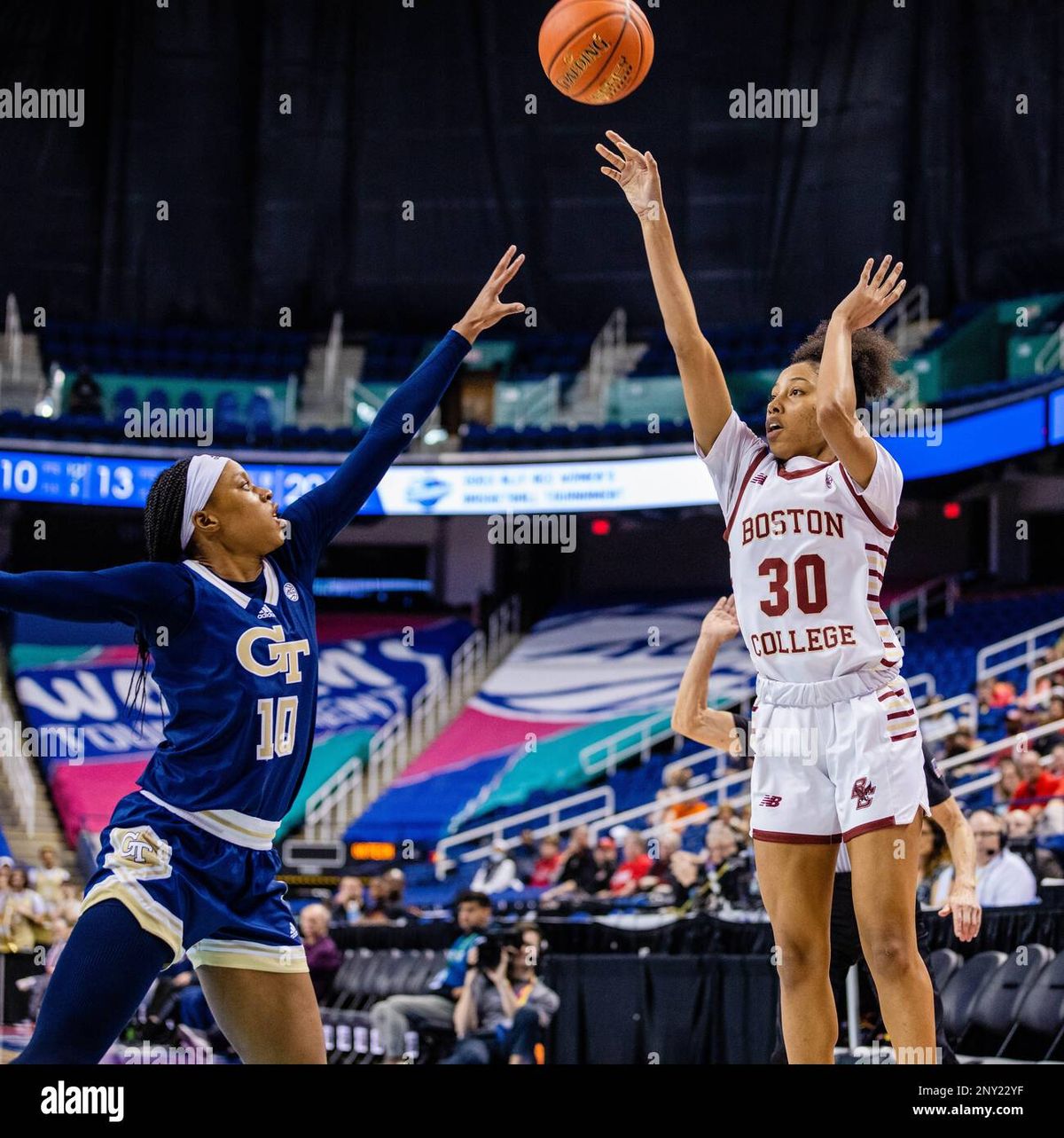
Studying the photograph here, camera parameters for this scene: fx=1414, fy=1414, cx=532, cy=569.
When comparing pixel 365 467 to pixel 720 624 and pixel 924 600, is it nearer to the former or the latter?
pixel 720 624

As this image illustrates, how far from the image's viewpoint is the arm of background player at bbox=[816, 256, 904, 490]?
12.4ft

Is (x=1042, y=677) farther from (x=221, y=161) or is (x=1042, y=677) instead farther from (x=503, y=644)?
(x=221, y=161)

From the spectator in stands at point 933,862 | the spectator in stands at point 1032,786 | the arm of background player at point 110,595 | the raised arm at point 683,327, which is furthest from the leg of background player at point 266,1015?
the spectator in stands at point 1032,786

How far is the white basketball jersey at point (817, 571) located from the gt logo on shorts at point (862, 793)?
306 mm

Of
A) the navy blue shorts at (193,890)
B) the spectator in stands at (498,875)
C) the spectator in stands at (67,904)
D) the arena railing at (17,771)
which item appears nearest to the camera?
the navy blue shorts at (193,890)

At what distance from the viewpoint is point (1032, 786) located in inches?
466

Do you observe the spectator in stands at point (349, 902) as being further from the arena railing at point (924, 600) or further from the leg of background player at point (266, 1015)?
the leg of background player at point (266, 1015)

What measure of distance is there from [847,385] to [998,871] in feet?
20.0

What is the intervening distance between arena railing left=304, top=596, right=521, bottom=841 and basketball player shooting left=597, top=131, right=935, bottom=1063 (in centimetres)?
1386

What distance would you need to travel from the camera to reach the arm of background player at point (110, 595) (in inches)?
126

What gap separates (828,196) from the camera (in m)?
19.0

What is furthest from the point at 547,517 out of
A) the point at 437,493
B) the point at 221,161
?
the point at 221,161

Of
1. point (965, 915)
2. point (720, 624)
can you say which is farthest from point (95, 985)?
point (965, 915)

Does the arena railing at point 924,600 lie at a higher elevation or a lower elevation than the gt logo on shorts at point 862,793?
higher
